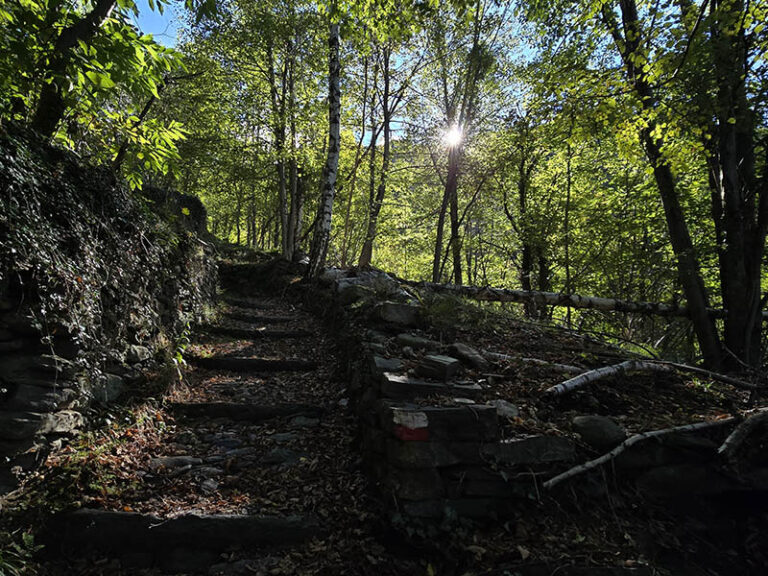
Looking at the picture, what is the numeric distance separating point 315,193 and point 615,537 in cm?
1853

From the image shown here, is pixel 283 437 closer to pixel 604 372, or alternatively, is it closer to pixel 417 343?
pixel 417 343

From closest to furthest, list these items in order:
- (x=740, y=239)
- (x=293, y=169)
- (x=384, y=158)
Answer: (x=740, y=239)
(x=293, y=169)
(x=384, y=158)

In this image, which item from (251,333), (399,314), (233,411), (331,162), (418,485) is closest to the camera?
(418,485)

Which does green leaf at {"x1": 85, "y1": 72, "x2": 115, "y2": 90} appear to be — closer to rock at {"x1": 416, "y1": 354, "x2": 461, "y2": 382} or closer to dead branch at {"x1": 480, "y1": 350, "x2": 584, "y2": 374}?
rock at {"x1": 416, "y1": 354, "x2": 461, "y2": 382}

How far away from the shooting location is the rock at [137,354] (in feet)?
13.2

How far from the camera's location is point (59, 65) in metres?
3.22

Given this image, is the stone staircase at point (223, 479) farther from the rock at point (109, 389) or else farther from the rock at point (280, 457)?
the rock at point (109, 389)

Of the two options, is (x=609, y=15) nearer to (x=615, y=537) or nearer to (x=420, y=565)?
(x=615, y=537)

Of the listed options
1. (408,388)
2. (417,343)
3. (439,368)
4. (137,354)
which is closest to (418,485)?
(408,388)

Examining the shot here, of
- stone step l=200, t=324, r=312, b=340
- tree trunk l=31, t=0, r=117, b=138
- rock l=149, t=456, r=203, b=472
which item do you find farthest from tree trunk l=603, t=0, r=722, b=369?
rock l=149, t=456, r=203, b=472

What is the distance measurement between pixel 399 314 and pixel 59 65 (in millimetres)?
4364

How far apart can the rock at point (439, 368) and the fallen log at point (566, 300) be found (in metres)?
5.24

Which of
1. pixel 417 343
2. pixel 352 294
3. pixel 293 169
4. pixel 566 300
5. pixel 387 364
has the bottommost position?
pixel 387 364

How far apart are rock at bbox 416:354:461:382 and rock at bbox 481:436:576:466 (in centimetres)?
87
